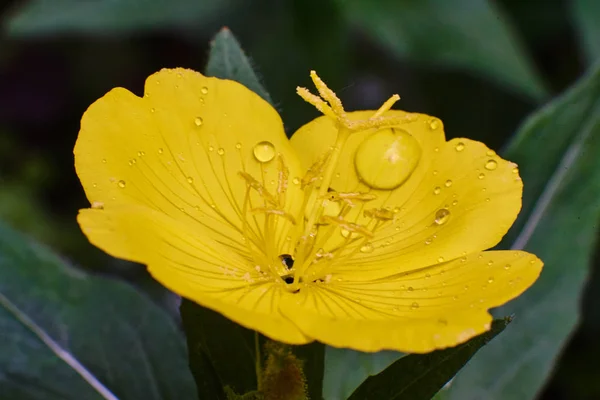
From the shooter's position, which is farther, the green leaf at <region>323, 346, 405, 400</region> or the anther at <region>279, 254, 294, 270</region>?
the green leaf at <region>323, 346, 405, 400</region>

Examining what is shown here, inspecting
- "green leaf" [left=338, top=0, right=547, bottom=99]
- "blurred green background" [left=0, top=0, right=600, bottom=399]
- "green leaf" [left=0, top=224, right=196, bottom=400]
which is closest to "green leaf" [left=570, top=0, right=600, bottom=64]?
"blurred green background" [left=0, top=0, right=600, bottom=399]

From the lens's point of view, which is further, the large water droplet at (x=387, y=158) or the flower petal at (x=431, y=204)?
the large water droplet at (x=387, y=158)

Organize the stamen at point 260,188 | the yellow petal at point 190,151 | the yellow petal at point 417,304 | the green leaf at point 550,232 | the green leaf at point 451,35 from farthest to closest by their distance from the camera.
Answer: the green leaf at point 451,35 → the green leaf at point 550,232 → the stamen at point 260,188 → the yellow petal at point 190,151 → the yellow petal at point 417,304

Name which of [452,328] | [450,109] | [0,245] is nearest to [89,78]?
[450,109]

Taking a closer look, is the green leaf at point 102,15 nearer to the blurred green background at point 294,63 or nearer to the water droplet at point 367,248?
the blurred green background at point 294,63

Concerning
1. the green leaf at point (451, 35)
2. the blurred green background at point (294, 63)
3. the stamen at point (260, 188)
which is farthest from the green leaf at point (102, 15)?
the stamen at point (260, 188)

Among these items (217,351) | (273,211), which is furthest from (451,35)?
(217,351)

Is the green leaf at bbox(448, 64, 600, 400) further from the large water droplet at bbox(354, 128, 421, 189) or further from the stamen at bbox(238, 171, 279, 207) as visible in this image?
the stamen at bbox(238, 171, 279, 207)
